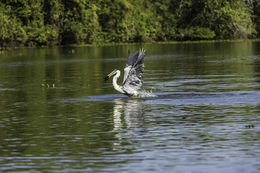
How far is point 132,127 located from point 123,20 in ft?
242

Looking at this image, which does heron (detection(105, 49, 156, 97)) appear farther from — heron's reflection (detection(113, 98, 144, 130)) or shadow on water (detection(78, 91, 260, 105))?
heron's reflection (detection(113, 98, 144, 130))

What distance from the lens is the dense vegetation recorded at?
274ft

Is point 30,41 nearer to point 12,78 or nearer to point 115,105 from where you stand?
point 12,78

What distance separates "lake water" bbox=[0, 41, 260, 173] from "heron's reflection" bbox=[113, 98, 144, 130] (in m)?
0.03

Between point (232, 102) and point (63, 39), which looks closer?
point (232, 102)

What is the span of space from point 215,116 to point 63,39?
6969 cm

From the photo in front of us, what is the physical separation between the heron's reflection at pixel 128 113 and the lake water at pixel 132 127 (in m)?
0.03

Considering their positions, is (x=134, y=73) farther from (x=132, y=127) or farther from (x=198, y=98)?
(x=132, y=127)

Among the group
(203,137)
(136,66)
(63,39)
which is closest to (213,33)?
(63,39)

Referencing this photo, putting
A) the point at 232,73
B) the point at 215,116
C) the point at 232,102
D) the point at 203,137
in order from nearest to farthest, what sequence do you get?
1. the point at 203,137
2. the point at 215,116
3. the point at 232,102
4. the point at 232,73

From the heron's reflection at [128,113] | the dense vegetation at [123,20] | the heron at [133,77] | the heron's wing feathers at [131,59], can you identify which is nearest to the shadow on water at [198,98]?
the heron at [133,77]

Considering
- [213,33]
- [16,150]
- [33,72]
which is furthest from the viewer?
[213,33]

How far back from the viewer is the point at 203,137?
15.3 meters

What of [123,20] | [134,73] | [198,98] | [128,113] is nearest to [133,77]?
[134,73]
